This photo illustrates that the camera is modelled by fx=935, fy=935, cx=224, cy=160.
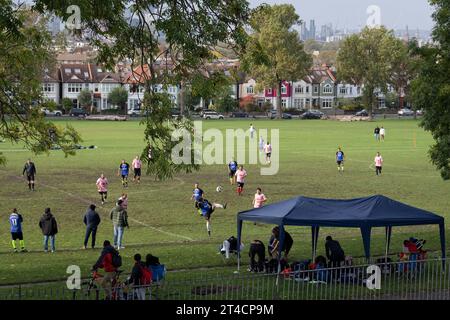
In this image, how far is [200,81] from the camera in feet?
69.6

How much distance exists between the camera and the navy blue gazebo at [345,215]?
21828 mm

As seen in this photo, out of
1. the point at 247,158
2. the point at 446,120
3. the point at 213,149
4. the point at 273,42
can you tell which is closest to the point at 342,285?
the point at 446,120

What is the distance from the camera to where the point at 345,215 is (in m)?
22.2

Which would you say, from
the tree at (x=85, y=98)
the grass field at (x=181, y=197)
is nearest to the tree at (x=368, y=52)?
the tree at (x=85, y=98)

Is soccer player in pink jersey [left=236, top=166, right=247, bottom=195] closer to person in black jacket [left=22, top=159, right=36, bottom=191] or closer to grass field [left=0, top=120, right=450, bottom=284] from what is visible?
grass field [left=0, top=120, right=450, bottom=284]

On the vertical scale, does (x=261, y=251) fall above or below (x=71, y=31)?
below

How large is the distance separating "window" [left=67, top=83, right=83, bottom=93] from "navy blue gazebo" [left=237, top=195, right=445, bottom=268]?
140m

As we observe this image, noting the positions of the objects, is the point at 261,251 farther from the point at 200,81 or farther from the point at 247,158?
the point at 247,158

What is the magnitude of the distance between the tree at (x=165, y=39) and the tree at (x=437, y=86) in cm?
1020

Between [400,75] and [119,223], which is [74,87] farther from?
[119,223]

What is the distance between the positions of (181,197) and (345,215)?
61.9ft

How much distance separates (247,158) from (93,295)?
41701 millimetres

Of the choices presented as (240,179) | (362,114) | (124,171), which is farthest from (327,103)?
(240,179)

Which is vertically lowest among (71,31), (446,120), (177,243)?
(177,243)
